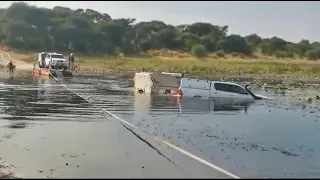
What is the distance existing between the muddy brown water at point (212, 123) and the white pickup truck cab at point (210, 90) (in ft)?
5.10

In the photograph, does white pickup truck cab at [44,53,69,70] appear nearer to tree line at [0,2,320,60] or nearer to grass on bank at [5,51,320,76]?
grass on bank at [5,51,320,76]

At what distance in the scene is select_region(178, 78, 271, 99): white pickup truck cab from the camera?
3516cm

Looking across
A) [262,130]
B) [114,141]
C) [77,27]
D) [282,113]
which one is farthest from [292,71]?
[114,141]

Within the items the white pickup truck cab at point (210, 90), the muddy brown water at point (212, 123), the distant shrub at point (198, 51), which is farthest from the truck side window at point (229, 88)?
the distant shrub at point (198, 51)

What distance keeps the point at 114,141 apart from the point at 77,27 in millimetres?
91113

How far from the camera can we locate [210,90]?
3541 centimetres

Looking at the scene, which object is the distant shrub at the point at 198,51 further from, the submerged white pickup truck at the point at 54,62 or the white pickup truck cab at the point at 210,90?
the white pickup truck cab at the point at 210,90

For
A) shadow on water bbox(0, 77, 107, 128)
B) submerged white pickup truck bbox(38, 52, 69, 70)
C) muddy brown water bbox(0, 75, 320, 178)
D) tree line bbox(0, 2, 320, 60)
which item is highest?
tree line bbox(0, 2, 320, 60)

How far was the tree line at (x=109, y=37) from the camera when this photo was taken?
99000mm

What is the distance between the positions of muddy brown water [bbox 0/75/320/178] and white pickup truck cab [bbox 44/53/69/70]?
25438mm

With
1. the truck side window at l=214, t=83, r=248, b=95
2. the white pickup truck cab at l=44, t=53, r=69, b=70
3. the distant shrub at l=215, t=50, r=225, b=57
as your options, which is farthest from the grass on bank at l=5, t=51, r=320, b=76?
the truck side window at l=214, t=83, r=248, b=95

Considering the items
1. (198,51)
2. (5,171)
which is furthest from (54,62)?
(198,51)

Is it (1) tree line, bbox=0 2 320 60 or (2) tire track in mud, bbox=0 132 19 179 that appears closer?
(2) tire track in mud, bbox=0 132 19 179

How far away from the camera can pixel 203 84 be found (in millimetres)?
35375
